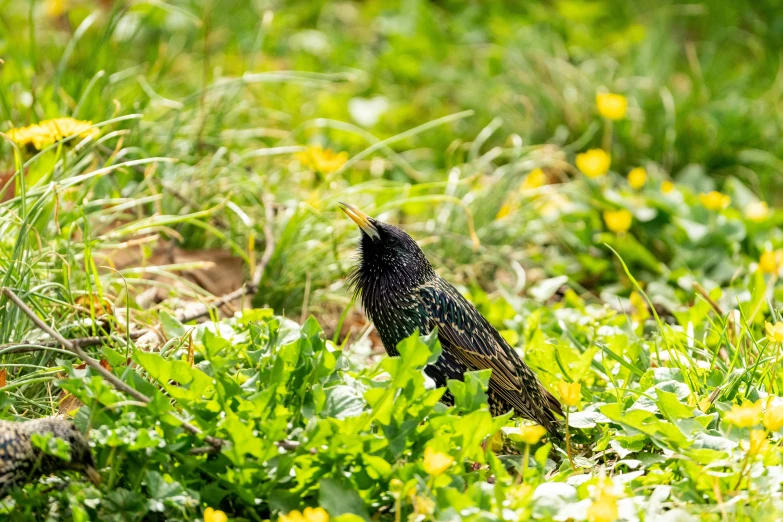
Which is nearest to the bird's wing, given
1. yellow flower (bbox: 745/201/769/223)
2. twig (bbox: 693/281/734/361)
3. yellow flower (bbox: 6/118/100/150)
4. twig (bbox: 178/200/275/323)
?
twig (bbox: 178/200/275/323)

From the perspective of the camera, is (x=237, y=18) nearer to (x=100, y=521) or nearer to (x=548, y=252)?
(x=548, y=252)

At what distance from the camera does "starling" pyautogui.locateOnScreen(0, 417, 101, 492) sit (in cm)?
223

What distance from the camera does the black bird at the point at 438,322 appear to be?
10.1 ft

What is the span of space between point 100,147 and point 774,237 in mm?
3236

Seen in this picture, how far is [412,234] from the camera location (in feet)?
14.6

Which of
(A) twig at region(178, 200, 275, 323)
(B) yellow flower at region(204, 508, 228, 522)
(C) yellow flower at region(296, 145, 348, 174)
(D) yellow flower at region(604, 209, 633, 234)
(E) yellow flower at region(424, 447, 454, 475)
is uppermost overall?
(E) yellow flower at region(424, 447, 454, 475)

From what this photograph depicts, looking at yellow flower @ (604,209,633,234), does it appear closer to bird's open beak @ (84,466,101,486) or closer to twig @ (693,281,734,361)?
twig @ (693,281,734,361)

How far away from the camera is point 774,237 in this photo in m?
4.51

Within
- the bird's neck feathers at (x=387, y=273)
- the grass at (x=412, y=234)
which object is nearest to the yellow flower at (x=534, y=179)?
the grass at (x=412, y=234)

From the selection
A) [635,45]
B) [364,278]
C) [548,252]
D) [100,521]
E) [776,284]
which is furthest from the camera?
[635,45]

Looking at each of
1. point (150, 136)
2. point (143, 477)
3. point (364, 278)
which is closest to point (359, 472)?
point (143, 477)

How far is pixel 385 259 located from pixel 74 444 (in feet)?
4.34

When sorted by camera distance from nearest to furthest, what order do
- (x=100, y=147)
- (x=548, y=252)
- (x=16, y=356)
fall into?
1. (x=16, y=356)
2. (x=100, y=147)
3. (x=548, y=252)

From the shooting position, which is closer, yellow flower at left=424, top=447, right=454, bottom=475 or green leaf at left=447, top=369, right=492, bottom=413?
yellow flower at left=424, top=447, right=454, bottom=475
